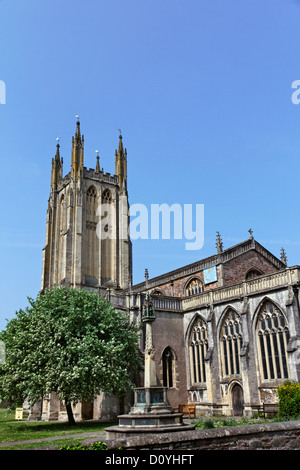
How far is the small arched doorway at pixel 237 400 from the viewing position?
92.5ft

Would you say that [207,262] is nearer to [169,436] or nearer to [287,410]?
[287,410]

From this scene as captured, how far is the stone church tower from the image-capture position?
5322 centimetres

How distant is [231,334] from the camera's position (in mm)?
30234

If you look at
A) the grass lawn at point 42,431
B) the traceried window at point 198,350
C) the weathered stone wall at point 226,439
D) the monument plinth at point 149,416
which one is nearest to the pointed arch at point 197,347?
the traceried window at point 198,350

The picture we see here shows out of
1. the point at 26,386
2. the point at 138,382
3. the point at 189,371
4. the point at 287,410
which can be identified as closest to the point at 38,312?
the point at 26,386

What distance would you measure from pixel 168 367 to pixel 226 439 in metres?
22.2

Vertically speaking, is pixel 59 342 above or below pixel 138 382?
above

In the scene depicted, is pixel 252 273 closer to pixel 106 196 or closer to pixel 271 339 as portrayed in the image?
pixel 271 339

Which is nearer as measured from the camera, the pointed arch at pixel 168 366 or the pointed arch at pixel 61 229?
the pointed arch at pixel 168 366

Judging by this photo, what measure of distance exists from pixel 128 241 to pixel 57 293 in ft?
96.6

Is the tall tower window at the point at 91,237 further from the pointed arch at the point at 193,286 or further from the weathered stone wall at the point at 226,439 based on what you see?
the weathered stone wall at the point at 226,439

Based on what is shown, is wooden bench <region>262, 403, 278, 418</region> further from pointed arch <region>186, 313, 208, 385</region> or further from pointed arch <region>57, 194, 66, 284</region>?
pointed arch <region>57, 194, 66, 284</region>

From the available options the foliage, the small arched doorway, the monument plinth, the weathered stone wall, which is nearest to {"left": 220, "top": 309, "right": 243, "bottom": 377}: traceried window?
the small arched doorway

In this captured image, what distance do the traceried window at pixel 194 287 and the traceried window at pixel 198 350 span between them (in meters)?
5.06
